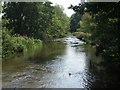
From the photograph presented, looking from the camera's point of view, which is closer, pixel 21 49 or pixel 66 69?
pixel 66 69

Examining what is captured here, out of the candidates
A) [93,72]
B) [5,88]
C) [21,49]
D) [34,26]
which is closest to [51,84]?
[5,88]

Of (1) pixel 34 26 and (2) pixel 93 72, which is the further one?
(1) pixel 34 26

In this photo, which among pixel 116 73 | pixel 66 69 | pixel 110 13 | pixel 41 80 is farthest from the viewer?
pixel 66 69

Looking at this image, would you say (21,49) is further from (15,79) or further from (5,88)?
(5,88)

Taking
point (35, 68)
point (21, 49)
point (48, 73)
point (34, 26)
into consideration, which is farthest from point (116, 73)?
point (34, 26)

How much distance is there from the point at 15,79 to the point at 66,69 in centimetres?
532

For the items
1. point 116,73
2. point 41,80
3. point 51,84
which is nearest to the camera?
point 51,84

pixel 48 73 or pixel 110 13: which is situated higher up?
pixel 110 13

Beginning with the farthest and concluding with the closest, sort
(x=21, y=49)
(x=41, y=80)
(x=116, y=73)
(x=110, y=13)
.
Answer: (x=21, y=49) < (x=116, y=73) < (x=41, y=80) < (x=110, y=13)

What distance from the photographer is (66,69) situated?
22.1 metres

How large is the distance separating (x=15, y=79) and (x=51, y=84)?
292cm

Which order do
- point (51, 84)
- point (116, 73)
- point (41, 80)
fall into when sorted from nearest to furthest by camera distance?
point (51, 84) < point (41, 80) < point (116, 73)

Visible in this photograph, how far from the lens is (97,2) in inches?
623

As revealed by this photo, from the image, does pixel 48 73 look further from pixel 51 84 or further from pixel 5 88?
pixel 5 88
